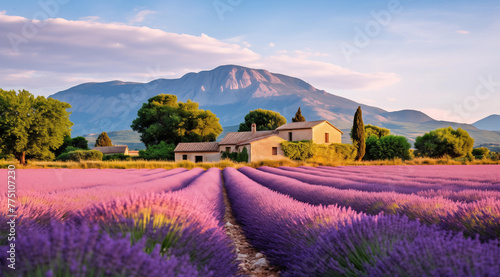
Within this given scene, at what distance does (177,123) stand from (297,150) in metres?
21.6

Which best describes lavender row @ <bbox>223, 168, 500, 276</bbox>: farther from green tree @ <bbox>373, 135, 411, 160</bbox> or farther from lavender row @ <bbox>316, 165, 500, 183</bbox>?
green tree @ <bbox>373, 135, 411, 160</bbox>

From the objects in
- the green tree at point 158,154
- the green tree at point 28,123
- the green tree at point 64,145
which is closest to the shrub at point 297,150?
the green tree at point 158,154

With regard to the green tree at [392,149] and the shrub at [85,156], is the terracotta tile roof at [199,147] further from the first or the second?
the green tree at [392,149]

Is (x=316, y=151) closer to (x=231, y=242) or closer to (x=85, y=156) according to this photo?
(x=85, y=156)

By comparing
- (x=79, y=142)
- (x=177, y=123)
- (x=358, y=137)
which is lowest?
(x=358, y=137)

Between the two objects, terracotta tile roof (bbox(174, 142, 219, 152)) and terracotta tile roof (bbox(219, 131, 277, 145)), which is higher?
terracotta tile roof (bbox(219, 131, 277, 145))

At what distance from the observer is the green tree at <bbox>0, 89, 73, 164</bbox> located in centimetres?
3003

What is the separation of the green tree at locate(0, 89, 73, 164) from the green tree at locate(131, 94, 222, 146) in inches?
708

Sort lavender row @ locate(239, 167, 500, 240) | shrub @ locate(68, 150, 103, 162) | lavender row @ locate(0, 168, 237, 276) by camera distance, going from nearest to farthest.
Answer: lavender row @ locate(0, 168, 237, 276) < lavender row @ locate(239, 167, 500, 240) < shrub @ locate(68, 150, 103, 162)

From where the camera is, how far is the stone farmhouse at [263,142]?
35406mm

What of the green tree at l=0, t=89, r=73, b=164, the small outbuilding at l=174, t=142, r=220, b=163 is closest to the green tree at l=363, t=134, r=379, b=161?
the small outbuilding at l=174, t=142, r=220, b=163

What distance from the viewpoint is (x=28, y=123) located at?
1200 inches

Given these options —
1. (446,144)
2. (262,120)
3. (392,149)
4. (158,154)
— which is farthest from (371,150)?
(158,154)

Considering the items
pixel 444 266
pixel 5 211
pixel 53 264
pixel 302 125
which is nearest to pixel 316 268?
pixel 444 266
